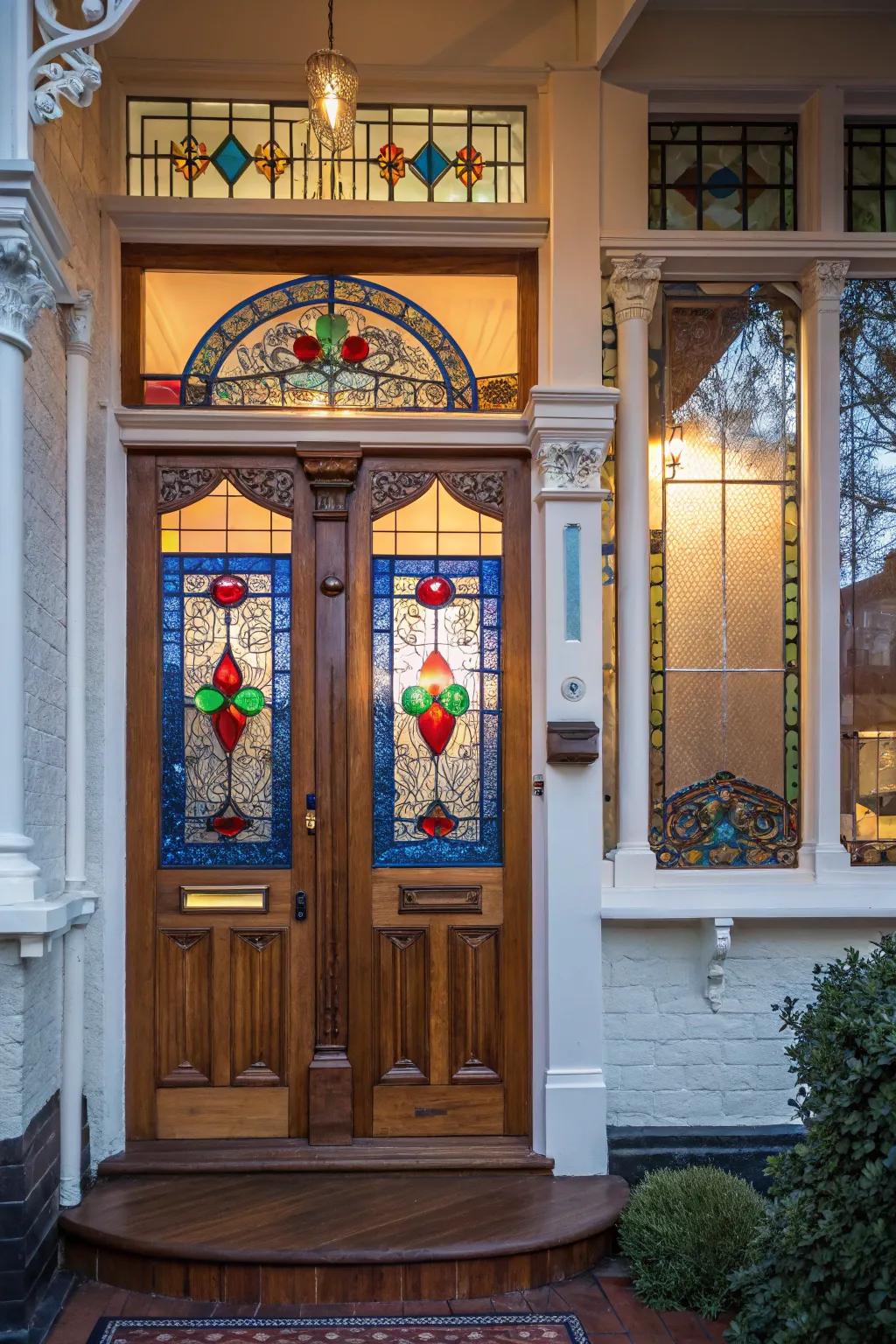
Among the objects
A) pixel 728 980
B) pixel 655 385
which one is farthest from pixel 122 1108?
pixel 655 385

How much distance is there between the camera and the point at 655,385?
511 cm

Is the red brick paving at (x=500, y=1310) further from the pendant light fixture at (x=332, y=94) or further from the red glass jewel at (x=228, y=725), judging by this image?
the pendant light fixture at (x=332, y=94)

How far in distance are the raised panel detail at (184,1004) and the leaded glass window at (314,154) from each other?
2.99 meters

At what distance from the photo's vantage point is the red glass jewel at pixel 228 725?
16.5 feet

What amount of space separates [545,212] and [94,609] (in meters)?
2.38

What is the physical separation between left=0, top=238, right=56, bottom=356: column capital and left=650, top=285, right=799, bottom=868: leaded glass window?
2.44m

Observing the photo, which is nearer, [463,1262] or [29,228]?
[29,228]

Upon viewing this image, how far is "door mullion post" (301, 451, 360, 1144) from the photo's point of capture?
4.93 metres

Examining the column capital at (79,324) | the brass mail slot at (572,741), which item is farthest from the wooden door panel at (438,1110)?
the column capital at (79,324)

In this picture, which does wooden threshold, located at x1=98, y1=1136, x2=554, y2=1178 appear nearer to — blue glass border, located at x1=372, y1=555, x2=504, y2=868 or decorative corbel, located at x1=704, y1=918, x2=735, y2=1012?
decorative corbel, located at x1=704, y1=918, x2=735, y2=1012

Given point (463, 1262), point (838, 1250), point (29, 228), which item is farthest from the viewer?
point (463, 1262)

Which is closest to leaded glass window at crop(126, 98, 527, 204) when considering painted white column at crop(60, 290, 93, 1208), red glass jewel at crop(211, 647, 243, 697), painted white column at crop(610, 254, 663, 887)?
painted white column at crop(610, 254, 663, 887)

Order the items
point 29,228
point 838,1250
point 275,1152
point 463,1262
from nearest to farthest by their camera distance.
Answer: point 838,1250, point 29,228, point 463,1262, point 275,1152

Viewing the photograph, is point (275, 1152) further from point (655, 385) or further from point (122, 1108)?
point (655, 385)
